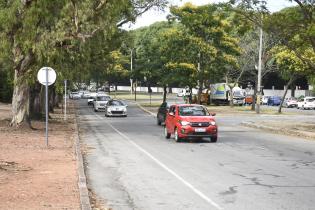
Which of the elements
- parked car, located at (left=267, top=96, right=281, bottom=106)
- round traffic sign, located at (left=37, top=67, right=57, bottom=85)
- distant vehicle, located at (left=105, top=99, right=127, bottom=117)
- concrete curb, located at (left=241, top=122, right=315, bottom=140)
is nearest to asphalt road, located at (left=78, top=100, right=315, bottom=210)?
round traffic sign, located at (left=37, top=67, right=57, bottom=85)

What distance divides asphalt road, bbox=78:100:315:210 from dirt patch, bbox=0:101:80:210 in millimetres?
639

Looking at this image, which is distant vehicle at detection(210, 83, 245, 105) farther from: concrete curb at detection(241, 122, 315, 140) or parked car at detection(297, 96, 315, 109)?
concrete curb at detection(241, 122, 315, 140)

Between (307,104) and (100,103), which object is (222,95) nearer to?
(307,104)

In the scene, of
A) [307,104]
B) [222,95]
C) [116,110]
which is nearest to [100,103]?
[116,110]

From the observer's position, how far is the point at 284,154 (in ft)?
60.0

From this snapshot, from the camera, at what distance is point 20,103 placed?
27359 millimetres

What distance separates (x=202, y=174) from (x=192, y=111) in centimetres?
1055

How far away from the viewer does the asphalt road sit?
10.1 meters

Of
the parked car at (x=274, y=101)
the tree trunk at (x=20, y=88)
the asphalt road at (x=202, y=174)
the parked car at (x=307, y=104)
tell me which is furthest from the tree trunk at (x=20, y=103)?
the parked car at (x=274, y=101)

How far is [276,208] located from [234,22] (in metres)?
23.3

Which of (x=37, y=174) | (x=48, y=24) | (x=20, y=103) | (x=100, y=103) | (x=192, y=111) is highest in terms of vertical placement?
(x=48, y=24)

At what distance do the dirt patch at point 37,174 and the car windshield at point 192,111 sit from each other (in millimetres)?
4838

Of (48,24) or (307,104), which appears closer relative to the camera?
(48,24)

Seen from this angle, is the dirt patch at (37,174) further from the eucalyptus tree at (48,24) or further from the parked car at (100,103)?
the parked car at (100,103)
